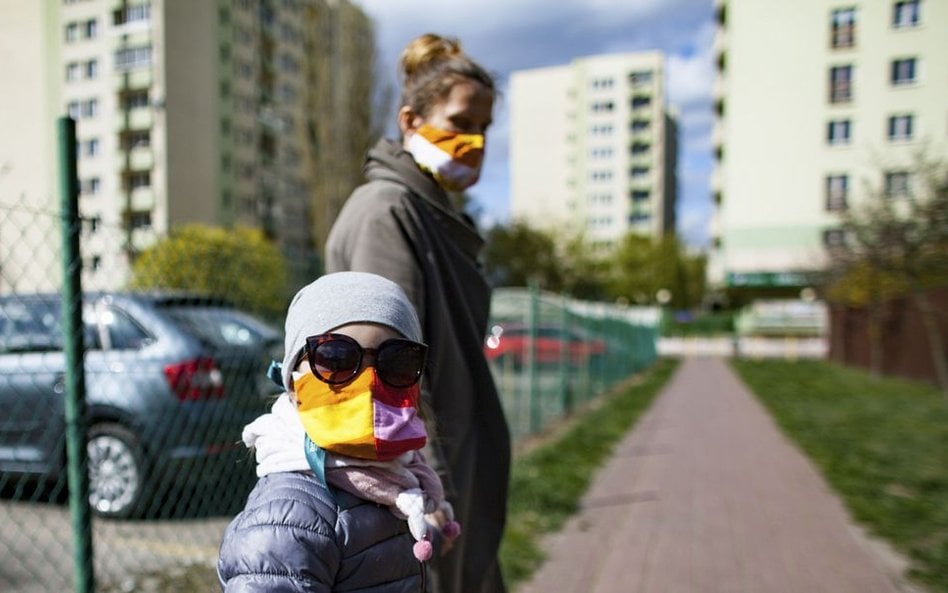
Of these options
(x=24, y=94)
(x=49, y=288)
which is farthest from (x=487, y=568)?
(x=24, y=94)

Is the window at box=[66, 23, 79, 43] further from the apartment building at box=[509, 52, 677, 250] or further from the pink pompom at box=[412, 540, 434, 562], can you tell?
the apartment building at box=[509, 52, 677, 250]

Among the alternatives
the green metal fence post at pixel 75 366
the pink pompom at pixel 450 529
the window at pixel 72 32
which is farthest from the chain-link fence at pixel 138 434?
the pink pompom at pixel 450 529

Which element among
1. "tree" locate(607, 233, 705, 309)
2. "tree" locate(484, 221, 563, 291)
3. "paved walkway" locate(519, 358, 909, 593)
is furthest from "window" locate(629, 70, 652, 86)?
"paved walkway" locate(519, 358, 909, 593)

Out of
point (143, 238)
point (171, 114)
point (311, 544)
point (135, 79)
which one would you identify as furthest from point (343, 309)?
point (171, 114)

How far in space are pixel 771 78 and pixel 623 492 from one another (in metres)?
3.61

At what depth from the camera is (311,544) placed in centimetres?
108

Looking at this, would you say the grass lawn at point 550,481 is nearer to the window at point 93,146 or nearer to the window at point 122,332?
the window at point 122,332

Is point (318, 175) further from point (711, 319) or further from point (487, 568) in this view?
point (711, 319)

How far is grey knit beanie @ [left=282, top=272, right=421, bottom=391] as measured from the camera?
1202mm

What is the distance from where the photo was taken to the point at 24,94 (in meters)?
3.18

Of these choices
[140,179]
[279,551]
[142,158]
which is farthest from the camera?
[142,158]

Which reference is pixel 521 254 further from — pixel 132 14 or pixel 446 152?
pixel 446 152

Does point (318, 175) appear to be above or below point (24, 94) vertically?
above

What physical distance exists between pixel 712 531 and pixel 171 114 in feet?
71.3
